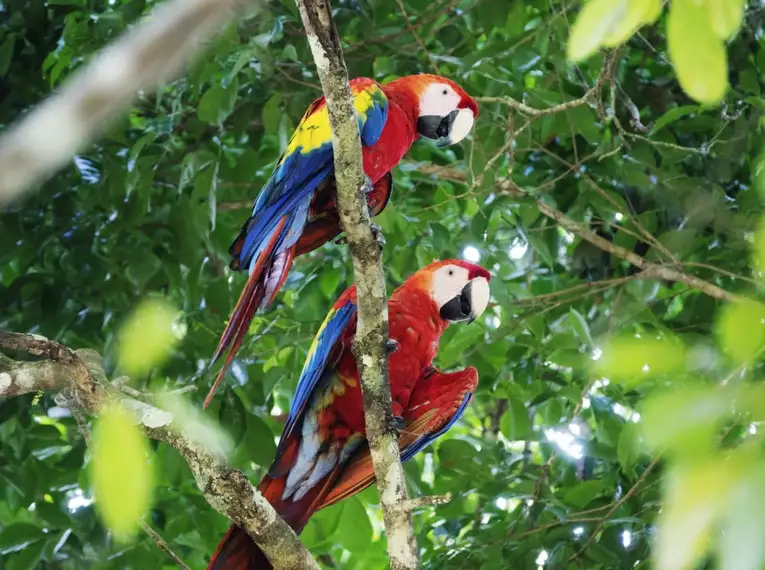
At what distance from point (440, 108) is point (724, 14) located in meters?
1.09

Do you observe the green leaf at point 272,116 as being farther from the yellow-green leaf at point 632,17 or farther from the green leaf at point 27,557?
the yellow-green leaf at point 632,17

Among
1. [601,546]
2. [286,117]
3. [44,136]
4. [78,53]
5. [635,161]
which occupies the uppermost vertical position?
[44,136]

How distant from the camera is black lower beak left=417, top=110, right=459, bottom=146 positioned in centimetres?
158

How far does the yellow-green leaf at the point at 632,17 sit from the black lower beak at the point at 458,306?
1070mm

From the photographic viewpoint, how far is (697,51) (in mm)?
495

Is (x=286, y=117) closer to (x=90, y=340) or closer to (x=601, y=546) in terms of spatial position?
(x=90, y=340)

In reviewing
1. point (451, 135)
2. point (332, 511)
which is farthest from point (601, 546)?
point (451, 135)

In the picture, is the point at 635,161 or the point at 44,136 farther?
the point at 635,161

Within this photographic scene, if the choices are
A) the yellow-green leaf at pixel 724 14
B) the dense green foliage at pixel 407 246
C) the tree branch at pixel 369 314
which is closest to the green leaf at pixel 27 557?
the dense green foliage at pixel 407 246

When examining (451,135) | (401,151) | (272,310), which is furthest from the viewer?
(272,310)

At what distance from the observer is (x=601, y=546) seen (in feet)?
5.36

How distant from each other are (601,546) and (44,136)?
1488 millimetres

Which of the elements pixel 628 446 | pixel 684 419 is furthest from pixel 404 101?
pixel 684 419

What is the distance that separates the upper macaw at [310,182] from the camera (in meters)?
1.29
